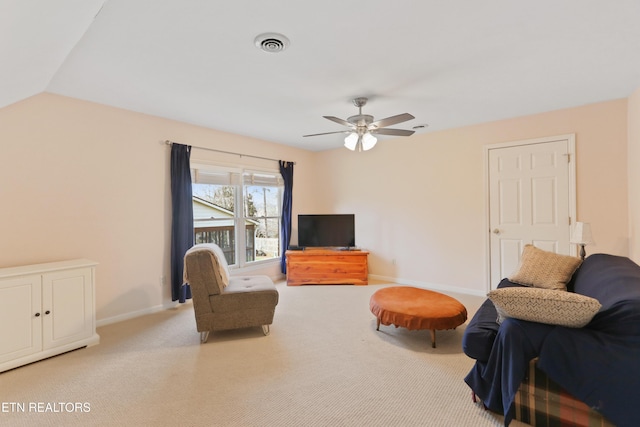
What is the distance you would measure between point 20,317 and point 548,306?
375 cm

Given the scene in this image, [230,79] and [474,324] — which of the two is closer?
[474,324]

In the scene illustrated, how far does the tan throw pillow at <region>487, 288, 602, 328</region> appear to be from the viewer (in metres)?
1.50

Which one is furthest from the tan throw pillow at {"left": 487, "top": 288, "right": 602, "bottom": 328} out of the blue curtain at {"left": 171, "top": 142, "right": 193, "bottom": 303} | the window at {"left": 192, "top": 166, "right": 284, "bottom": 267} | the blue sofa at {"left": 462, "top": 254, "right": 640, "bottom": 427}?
the window at {"left": 192, "top": 166, "right": 284, "bottom": 267}

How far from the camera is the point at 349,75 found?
2676 millimetres

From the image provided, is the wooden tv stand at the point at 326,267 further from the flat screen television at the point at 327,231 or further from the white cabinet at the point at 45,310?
the white cabinet at the point at 45,310

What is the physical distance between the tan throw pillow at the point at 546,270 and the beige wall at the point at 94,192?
13.6 ft

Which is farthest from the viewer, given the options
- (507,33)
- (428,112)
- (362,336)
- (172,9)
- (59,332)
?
(428,112)

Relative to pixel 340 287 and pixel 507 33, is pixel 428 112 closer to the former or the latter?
pixel 507 33

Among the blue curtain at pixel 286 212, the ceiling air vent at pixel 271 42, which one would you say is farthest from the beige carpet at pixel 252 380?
the ceiling air vent at pixel 271 42

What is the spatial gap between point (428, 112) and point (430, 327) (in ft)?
8.36

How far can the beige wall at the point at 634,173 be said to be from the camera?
3.10 meters

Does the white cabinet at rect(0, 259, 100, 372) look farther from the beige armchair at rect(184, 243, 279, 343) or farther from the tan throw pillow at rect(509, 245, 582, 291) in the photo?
the tan throw pillow at rect(509, 245, 582, 291)

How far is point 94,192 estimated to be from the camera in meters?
3.29

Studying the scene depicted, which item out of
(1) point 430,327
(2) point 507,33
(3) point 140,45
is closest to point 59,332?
(3) point 140,45
